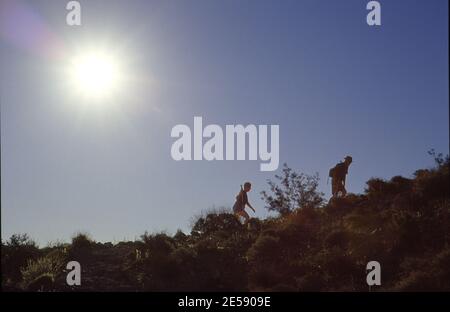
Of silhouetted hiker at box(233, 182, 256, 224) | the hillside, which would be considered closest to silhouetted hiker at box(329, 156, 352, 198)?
the hillside

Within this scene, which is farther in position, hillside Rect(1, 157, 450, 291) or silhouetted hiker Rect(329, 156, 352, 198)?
silhouetted hiker Rect(329, 156, 352, 198)

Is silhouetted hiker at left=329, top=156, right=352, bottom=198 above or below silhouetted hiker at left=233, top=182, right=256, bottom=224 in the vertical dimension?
above

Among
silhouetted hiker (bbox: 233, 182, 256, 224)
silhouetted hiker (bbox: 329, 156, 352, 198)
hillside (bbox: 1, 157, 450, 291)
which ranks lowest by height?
hillside (bbox: 1, 157, 450, 291)

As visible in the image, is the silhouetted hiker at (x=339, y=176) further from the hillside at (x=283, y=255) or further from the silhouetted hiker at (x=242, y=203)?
the silhouetted hiker at (x=242, y=203)

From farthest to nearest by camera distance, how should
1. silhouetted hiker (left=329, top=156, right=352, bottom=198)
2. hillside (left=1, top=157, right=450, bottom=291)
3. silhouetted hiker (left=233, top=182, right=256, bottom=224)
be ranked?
silhouetted hiker (left=329, top=156, right=352, bottom=198) → silhouetted hiker (left=233, top=182, right=256, bottom=224) → hillside (left=1, top=157, right=450, bottom=291)

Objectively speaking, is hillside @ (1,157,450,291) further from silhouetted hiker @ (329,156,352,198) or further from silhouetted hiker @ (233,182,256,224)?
silhouetted hiker @ (329,156,352,198)

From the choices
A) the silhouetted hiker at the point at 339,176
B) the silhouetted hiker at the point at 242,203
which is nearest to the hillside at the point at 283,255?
the silhouetted hiker at the point at 242,203

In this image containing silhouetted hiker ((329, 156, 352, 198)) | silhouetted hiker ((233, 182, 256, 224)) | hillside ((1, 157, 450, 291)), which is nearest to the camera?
hillside ((1, 157, 450, 291))

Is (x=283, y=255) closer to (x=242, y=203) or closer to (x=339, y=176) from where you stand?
(x=242, y=203)

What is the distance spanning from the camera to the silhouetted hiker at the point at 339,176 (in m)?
28.2

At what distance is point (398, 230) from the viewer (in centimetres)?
2025

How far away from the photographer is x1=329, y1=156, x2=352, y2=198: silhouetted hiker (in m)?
28.2
